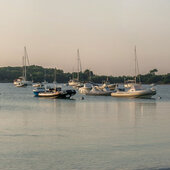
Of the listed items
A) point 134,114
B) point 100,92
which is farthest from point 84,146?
point 100,92

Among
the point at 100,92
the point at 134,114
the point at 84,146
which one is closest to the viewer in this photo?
the point at 84,146

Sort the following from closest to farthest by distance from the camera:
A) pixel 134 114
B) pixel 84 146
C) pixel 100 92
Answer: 1. pixel 84 146
2. pixel 134 114
3. pixel 100 92

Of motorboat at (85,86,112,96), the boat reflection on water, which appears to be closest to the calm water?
the boat reflection on water

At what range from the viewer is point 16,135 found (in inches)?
1267

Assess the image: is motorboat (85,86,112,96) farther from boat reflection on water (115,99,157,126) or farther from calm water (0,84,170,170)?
calm water (0,84,170,170)

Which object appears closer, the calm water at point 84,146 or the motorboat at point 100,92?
the calm water at point 84,146

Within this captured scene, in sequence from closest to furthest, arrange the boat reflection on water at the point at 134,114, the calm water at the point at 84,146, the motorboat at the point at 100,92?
1. the calm water at the point at 84,146
2. the boat reflection on water at the point at 134,114
3. the motorboat at the point at 100,92

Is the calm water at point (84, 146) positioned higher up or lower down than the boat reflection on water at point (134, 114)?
higher up

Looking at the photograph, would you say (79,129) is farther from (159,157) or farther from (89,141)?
(159,157)

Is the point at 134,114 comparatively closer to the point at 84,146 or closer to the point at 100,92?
the point at 84,146

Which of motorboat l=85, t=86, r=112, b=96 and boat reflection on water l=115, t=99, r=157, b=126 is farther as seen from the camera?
motorboat l=85, t=86, r=112, b=96

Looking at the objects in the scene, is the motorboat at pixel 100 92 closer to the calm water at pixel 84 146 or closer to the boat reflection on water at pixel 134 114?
the boat reflection on water at pixel 134 114

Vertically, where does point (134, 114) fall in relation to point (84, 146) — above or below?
below

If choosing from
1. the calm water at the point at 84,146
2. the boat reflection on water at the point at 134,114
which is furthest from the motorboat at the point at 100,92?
the calm water at the point at 84,146
